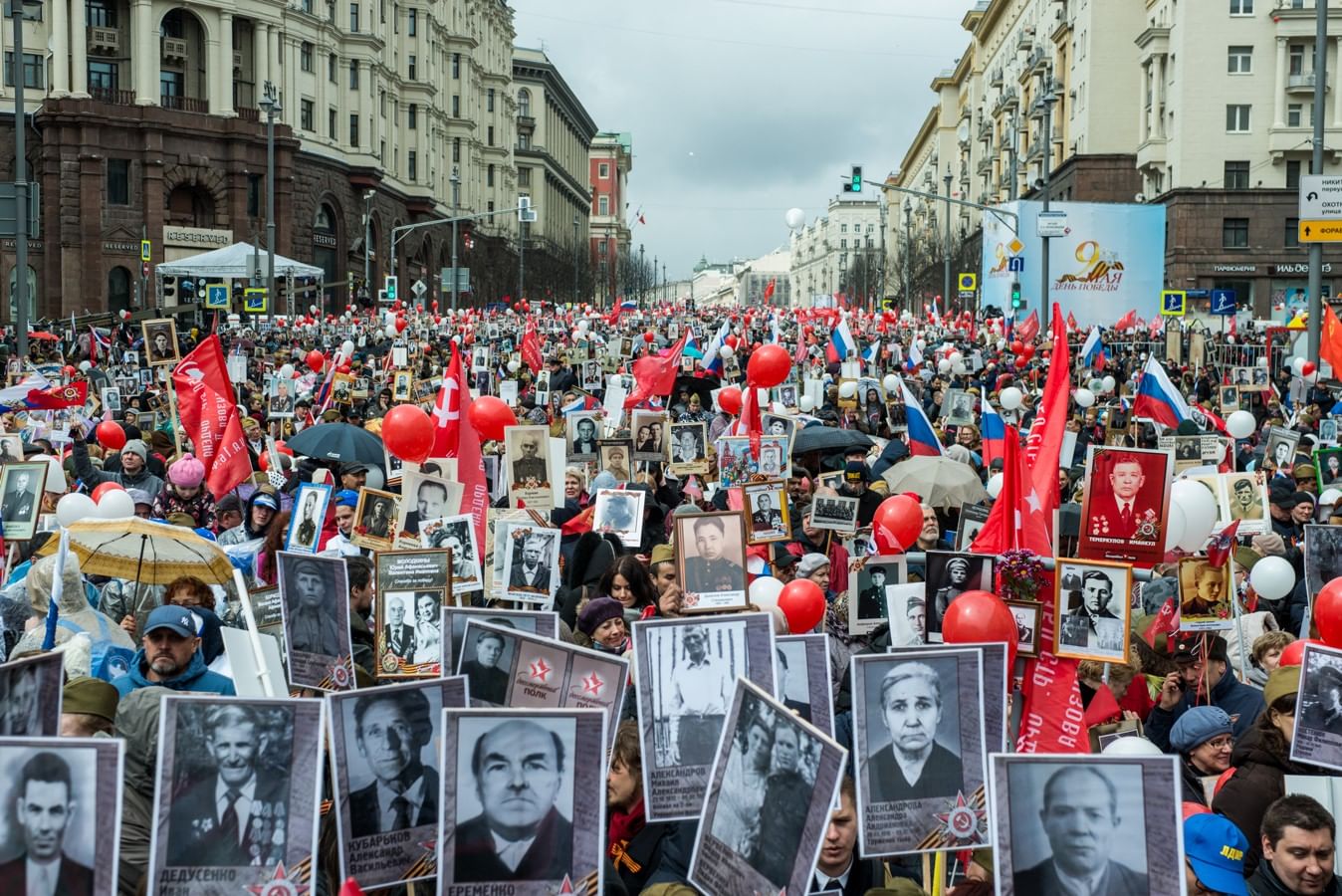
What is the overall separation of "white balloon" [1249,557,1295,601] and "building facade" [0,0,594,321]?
39596 millimetres

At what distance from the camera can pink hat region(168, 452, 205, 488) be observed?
11.4m

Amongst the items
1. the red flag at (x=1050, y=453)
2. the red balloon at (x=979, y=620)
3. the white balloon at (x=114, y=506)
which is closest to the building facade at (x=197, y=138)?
the white balloon at (x=114, y=506)

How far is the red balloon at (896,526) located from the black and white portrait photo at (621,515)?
1.94m

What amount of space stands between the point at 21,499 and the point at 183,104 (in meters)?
51.9

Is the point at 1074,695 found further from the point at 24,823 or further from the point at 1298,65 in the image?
the point at 1298,65

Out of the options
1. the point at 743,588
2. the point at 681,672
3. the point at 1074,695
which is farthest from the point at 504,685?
the point at 743,588

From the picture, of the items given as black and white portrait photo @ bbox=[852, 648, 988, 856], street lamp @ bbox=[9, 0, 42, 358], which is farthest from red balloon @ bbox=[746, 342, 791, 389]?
street lamp @ bbox=[9, 0, 42, 358]

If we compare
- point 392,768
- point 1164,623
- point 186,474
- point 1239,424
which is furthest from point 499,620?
point 1239,424

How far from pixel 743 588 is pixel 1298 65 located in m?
53.3

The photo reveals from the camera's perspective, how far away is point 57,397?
51.2 feet

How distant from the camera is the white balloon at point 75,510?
8.80m

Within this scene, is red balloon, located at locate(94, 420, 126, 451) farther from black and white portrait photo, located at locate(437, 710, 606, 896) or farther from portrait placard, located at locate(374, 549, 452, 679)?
black and white portrait photo, located at locate(437, 710, 606, 896)

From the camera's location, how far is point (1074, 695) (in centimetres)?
632

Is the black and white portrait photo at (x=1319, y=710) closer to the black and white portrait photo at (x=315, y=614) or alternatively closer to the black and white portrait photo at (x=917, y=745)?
the black and white portrait photo at (x=917, y=745)
